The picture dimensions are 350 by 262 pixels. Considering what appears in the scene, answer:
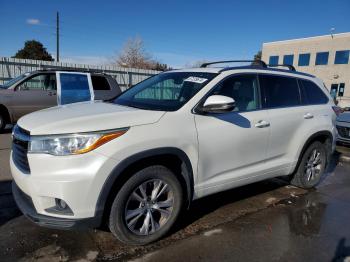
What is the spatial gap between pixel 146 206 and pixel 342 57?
40378mm

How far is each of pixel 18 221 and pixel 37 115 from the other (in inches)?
49.1

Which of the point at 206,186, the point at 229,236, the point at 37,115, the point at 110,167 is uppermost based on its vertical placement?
the point at 37,115

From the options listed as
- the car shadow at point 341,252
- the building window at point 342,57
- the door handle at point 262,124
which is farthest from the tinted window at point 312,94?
the building window at point 342,57

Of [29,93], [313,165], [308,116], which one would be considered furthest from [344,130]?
[29,93]

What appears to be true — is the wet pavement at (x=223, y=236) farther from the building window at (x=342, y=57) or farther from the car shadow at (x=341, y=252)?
the building window at (x=342, y=57)

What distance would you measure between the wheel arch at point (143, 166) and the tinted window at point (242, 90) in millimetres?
957

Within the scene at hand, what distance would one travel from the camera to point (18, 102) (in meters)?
8.59

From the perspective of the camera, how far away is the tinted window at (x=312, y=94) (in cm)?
475

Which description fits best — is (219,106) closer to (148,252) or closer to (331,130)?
(148,252)

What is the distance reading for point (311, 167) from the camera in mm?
4977

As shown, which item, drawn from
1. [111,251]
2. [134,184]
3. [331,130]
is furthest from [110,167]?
[331,130]

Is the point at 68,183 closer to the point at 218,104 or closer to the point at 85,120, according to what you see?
the point at 85,120

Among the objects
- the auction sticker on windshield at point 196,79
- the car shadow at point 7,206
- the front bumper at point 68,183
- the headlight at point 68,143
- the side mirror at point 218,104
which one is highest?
the auction sticker on windshield at point 196,79

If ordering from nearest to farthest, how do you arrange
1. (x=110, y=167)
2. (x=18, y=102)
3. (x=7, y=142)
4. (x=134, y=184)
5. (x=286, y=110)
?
1. (x=110, y=167)
2. (x=134, y=184)
3. (x=286, y=110)
4. (x=7, y=142)
5. (x=18, y=102)
